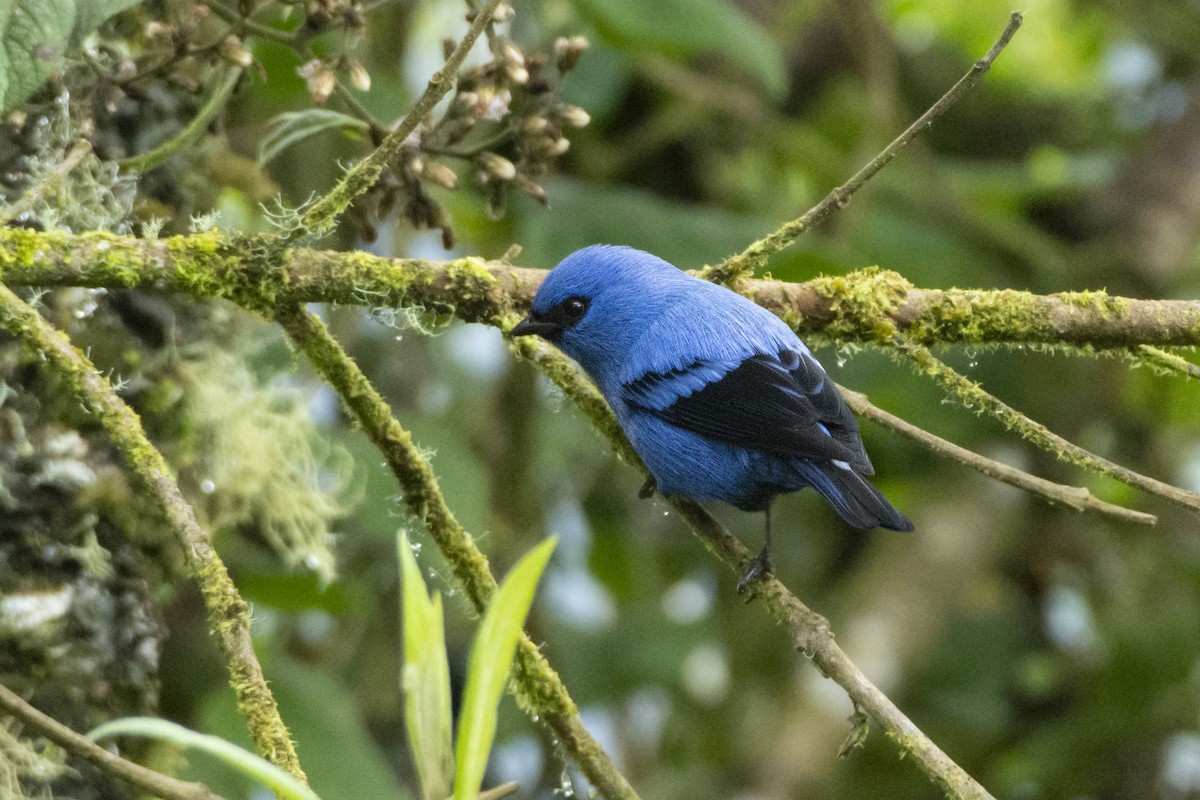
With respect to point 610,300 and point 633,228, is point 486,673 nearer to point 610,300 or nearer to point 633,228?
point 610,300

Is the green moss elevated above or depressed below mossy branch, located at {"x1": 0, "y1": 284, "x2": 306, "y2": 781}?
above

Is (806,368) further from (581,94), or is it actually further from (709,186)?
(709,186)

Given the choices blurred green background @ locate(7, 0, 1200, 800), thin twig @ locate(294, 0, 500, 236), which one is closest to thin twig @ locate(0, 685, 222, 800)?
thin twig @ locate(294, 0, 500, 236)

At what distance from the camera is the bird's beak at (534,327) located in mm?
2557

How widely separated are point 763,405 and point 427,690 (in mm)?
A: 1645

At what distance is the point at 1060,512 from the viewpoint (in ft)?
18.9

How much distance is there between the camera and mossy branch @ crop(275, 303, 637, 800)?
2104 mm

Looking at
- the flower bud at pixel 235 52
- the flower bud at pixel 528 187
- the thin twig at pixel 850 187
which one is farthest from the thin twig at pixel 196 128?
the thin twig at pixel 850 187

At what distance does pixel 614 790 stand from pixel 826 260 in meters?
1.85

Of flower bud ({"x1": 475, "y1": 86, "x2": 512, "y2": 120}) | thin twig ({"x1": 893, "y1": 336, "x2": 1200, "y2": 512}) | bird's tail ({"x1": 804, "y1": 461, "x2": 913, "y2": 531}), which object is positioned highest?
flower bud ({"x1": 475, "y1": 86, "x2": 512, "y2": 120})

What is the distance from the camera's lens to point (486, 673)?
4.56 ft

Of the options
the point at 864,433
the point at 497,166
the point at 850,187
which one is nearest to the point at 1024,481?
the point at 850,187

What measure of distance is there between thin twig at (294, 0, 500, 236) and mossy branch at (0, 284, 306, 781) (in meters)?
0.40

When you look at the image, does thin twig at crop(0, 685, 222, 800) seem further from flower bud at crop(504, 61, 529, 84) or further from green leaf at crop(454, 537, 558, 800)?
flower bud at crop(504, 61, 529, 84)
